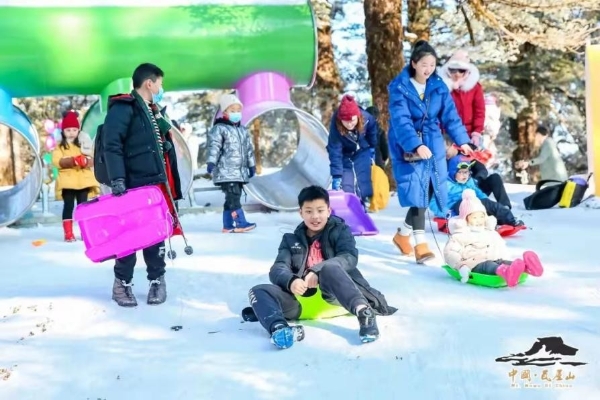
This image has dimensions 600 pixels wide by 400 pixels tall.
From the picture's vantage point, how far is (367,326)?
3492mm

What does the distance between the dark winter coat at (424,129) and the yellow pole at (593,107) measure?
3.64 m

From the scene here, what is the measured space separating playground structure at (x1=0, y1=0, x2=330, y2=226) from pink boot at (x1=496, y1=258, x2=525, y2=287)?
4663mm

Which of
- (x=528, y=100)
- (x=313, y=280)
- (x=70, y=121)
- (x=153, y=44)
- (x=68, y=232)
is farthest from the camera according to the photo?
(x=528, y=100)

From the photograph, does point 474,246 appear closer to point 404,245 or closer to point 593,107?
point 404,245

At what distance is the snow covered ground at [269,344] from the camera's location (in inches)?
117

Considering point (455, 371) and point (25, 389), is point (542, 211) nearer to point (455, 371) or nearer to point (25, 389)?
point (455, 371)

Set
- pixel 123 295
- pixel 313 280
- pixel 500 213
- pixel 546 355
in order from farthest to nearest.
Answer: pixel 500 213
pixel 123 295
pixel 313 280
pixel 546 355

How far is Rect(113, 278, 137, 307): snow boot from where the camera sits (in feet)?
14.6

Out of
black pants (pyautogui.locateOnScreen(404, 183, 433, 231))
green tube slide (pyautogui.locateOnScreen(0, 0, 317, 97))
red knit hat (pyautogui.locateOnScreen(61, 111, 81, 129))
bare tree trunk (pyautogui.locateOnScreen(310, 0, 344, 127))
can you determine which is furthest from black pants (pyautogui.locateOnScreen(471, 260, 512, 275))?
bare tree trunk (pyautogui.locateOnScreen(310, 0, 344, 127))

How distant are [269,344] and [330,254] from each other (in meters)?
0.64

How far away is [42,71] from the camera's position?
8.27m

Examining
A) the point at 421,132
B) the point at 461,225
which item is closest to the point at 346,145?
the point at 421,132

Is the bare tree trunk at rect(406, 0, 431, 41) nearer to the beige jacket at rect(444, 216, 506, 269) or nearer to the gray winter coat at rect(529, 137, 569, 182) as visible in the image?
the gray winter coat at rect(529, 137, 569, 182)

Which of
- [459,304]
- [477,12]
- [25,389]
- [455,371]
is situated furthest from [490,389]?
[477,12]
